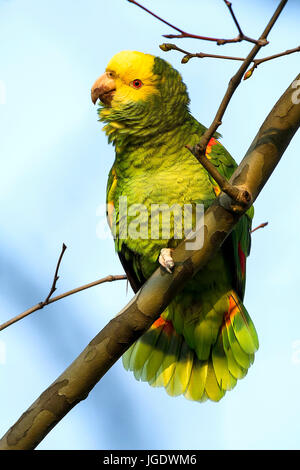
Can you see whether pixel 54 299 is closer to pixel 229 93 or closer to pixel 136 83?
pixel 229 93

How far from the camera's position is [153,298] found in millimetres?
2246

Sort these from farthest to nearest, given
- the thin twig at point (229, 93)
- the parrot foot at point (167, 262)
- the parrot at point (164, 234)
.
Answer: the parrot at point (164, 234)
the parrot foot at point (167, 262)
the thin twig at point (229, 93)

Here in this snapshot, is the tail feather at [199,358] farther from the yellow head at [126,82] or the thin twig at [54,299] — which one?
the yellow head at [126,82]

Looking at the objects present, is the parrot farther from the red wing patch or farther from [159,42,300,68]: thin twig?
[159,42,300,68]: thin twig

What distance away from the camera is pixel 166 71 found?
10.4 ft

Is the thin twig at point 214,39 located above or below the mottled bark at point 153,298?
above

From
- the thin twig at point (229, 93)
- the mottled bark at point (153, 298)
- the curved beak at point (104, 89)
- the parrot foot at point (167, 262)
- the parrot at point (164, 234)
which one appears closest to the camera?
the thin twig at point (229, 93)

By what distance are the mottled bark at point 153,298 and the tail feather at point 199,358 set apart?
3.20ft

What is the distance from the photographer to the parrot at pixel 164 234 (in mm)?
2934

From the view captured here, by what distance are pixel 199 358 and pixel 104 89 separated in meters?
1.68

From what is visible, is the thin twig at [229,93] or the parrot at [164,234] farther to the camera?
the parrot at [164,234]

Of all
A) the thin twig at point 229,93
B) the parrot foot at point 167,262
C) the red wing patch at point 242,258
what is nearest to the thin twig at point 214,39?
the thin twig at point 229,93

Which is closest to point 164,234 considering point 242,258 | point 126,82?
point 242,258
